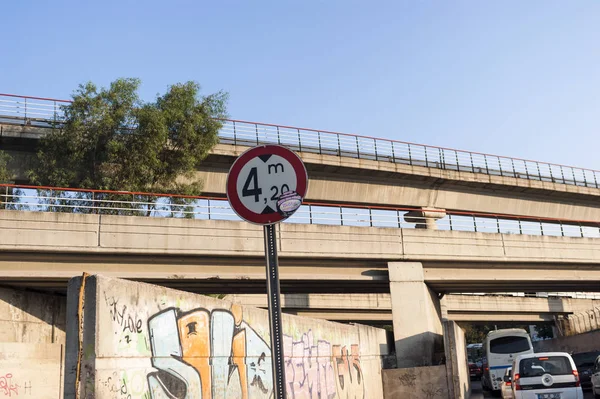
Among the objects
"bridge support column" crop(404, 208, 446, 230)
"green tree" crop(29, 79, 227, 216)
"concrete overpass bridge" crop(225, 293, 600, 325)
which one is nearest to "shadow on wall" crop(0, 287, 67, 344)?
"green tree" crop(29, 79, 227, 216)

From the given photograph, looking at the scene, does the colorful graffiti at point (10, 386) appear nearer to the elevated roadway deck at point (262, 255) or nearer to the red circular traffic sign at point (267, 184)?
the elevated roadway deck at point (262, 255)

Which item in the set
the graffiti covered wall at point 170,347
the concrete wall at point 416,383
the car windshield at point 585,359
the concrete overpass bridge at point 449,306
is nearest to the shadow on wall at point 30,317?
the concrete wall at point 416,383

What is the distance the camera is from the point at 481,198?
36.4 m

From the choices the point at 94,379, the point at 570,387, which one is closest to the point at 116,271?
the point at 570,387

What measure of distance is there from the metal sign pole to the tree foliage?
22.5 meters

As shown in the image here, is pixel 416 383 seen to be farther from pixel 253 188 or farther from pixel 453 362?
pixel 253 188

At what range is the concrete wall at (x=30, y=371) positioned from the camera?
16.7 m

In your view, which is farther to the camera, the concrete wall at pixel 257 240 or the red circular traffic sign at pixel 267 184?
the concrete wall at pixel 257 240

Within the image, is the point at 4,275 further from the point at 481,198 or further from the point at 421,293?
the point at 481,198

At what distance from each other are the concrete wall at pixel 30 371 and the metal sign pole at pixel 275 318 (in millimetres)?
13321

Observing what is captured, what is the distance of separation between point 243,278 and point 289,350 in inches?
416

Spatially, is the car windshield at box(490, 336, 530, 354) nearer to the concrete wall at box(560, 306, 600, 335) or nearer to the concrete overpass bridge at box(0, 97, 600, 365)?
the concrete overpass bridge at box(0, 97, 600, 365)

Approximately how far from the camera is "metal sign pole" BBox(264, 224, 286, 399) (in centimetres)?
518

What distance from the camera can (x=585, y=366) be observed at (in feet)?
87.2
